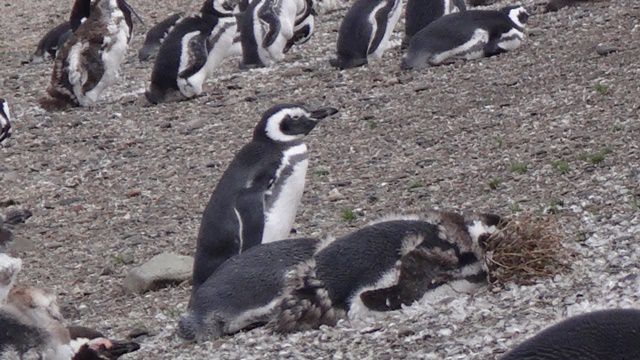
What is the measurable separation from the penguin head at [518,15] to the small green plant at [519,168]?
3.62 m

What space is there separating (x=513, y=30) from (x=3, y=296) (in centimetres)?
607

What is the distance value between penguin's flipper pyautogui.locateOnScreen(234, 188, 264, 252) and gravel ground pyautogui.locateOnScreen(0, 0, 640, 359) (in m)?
0.43

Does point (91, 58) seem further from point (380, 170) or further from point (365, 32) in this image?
point (380, 170)

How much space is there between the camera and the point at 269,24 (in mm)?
13008

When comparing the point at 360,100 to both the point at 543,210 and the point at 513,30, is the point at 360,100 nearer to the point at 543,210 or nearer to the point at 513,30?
the point at 513,30

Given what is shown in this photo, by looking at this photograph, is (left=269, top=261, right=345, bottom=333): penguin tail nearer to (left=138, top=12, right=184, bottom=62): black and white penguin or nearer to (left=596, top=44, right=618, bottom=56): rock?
(left=596, top=44, right=618, bottom=56): rock

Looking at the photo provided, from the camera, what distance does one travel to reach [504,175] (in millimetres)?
7789

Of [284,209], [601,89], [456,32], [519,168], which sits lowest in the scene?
[456,32]

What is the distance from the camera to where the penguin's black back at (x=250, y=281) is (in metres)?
5.70

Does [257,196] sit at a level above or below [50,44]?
above

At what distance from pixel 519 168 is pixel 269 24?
18.5 feet

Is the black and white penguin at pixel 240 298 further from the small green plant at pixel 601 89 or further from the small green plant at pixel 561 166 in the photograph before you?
the small green plant at pixel 601 89

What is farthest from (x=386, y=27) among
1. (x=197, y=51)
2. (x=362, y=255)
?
(x=362, y=255)

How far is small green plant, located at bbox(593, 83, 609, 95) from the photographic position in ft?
29.2
